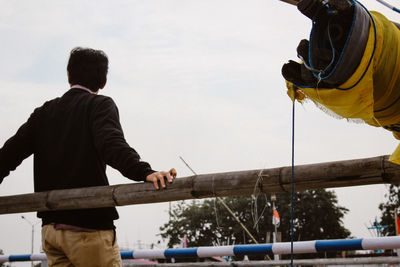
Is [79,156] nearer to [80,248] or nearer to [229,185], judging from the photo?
[80,248]

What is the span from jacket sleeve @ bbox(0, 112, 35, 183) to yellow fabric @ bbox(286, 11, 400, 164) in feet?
4.84

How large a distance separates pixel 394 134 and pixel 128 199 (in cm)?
128

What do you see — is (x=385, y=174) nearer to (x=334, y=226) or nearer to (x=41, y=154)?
(x=41, y=154)

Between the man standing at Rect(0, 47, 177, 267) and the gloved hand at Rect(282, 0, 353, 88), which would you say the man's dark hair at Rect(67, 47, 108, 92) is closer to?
the man standing at Rect(0, 47, 177, 267)

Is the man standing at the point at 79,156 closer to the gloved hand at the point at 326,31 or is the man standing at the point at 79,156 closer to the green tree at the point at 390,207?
the gloved hand at the point at 326,31

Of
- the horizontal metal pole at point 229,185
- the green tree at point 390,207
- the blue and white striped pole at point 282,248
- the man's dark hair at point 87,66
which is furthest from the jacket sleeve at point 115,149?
the green tree at point 390,207

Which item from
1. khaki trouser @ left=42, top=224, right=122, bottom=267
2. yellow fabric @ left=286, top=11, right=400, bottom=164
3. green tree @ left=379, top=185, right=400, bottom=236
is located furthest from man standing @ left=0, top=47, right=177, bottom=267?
green tree @ left=379, top=185, right=400, bottom=236

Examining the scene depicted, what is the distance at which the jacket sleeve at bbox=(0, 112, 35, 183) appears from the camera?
254cm

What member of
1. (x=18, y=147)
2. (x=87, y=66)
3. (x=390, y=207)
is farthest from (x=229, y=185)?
(x=390, y=207)

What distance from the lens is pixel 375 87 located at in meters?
1.84


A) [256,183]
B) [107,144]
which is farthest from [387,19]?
[107,144]

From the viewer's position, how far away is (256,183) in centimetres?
211

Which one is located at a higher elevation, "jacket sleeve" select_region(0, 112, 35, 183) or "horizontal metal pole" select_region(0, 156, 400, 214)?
"jacket sleeve" select_region(0, 112, 35, 183)

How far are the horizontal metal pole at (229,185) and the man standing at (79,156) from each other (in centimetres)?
7
